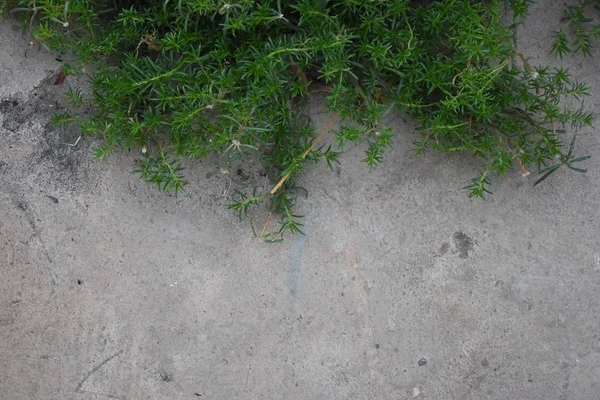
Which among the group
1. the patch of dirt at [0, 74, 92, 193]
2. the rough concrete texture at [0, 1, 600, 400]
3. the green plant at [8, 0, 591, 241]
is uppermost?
the green plant at [8, 0, 591, 241]

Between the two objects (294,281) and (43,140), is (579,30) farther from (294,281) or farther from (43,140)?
(43,140)

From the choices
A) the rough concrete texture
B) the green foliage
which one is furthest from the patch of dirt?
the green foliage

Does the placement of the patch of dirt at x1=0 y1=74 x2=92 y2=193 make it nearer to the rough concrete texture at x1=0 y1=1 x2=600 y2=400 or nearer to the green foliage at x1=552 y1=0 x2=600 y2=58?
the rough concrete texture at x1=0 y1=1 x2=600 y2=400

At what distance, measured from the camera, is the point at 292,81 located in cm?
271

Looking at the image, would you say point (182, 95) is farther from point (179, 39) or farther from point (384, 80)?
point (384, 80)

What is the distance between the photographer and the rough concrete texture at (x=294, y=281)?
2.90 metres

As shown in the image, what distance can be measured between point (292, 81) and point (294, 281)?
84cm

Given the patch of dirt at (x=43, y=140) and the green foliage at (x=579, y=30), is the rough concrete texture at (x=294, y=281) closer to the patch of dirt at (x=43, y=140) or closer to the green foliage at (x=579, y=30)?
the patch of dirt at (x=43, y=140)

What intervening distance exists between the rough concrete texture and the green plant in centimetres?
15

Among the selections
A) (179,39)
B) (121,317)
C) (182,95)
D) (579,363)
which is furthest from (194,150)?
(579,363)

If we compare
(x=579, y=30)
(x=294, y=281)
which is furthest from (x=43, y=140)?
(x=579, y=30)

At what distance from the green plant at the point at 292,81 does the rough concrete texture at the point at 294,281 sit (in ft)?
0.49

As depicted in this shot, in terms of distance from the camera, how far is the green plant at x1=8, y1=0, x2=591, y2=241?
2547 millimetres

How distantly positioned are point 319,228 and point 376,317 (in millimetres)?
449
